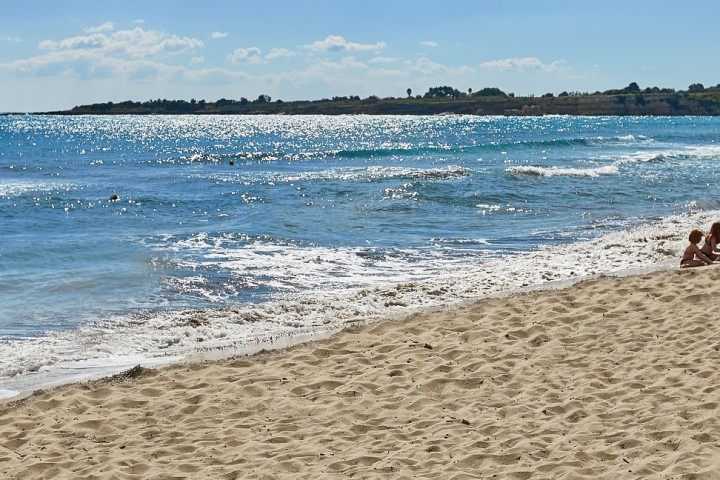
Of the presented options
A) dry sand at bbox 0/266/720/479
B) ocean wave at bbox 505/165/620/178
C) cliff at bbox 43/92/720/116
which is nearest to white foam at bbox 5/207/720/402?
dry sand at bbox 0/266/720/479

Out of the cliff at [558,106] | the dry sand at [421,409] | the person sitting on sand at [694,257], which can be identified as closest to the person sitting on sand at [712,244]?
the person sitting on sand at [694,257]

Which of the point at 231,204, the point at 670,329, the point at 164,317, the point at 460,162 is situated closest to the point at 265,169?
the point at 460,162

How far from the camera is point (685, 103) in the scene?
176 meters

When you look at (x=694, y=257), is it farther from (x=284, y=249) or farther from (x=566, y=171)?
(x=566, y=171)

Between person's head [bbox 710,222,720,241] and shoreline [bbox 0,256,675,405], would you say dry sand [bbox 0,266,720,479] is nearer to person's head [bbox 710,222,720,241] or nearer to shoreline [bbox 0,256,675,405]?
shoreline [bbox 0,256,675,405]

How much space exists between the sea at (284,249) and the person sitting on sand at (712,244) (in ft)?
2.20

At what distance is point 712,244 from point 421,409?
733 cm

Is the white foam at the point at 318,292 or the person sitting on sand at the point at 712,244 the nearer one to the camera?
the white foam at the point at 318,292

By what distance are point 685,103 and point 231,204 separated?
560 ft

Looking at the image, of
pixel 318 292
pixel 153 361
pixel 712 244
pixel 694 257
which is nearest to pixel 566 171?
pixel 712 244

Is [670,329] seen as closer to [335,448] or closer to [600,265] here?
[335,448]

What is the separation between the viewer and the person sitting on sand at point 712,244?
462 inches

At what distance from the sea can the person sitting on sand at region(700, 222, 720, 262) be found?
671 mm

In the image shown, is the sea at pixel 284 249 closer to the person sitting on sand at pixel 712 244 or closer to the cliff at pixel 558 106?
the person sitting on sand at pixel 712 244
